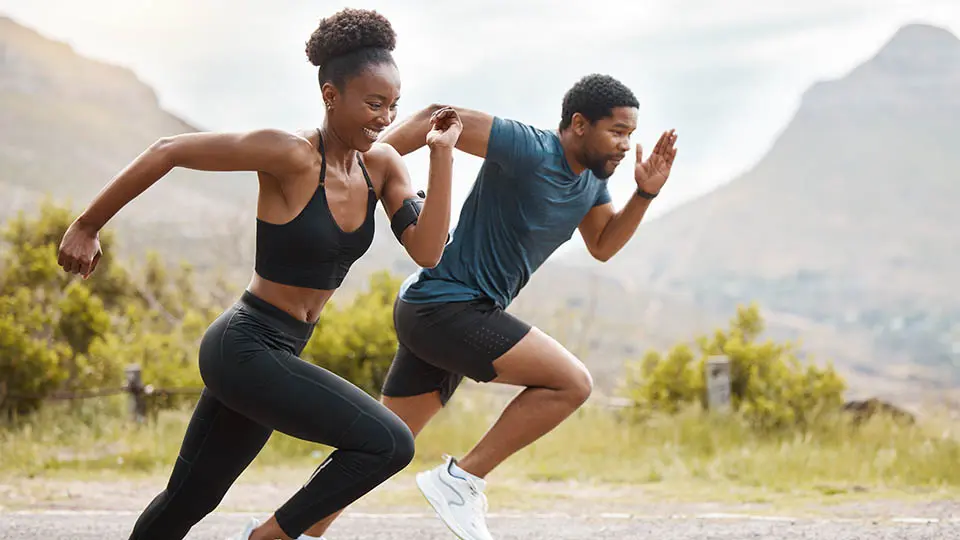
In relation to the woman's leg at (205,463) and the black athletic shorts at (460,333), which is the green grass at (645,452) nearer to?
the black athletic shorts at (460,333)

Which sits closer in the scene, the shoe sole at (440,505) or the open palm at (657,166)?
the shoe sole at (440,505)

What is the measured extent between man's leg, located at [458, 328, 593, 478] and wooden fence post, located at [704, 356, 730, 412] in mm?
5033

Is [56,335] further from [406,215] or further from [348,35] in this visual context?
[348,35]

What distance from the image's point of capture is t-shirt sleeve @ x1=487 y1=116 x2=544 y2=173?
4.28 meters

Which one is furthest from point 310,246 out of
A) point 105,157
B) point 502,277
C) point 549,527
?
point 105,157

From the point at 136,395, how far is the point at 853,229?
146 metres

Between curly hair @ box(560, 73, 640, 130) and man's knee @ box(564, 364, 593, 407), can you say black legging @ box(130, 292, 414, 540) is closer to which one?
man's knee @ box(564, 364, 593, 407)

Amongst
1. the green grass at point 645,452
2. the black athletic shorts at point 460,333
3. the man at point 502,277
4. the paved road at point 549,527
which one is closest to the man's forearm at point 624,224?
the man at point 502,277

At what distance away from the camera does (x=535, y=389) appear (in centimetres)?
→ 414

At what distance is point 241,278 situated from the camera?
5238cm

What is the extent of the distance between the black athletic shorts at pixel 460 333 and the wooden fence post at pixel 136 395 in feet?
18.3

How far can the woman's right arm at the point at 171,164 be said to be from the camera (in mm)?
3191

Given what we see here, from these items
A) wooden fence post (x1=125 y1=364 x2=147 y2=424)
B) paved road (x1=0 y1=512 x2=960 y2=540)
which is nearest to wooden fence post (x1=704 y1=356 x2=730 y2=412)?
paved road (x1=0 y1=512 x2=960 y2=540)

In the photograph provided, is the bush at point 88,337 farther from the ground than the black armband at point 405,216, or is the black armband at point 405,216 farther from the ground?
the black armband at point 405,216
